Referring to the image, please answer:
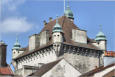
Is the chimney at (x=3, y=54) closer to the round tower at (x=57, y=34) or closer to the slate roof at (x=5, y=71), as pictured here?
the slate roof at (x=5, y=71)

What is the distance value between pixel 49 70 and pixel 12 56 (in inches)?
1194

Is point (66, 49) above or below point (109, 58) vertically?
below

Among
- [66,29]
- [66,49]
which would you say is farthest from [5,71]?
[66,29]

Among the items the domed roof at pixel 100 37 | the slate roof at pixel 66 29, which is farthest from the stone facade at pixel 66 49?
the domed roof at pixel 100 37

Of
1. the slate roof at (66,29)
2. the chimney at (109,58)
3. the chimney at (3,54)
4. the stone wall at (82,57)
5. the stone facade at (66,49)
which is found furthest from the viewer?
the slate roof at (66,29)

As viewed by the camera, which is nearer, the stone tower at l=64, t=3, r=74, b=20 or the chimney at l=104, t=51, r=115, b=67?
the chimney at l=104, t=51, r=115, b=67

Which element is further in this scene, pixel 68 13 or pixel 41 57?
pixel 68 13

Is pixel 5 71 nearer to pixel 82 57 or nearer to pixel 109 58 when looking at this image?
pixel 109 58

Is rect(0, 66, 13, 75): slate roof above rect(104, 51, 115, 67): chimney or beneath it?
beneath

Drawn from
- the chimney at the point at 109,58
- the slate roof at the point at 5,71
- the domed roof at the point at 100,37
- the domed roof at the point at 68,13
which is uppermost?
the domed roof at the point at 68,13

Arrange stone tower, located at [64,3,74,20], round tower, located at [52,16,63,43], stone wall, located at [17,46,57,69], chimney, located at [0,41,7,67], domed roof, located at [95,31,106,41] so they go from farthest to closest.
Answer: stone tower, located at [64,3,74,20]
domed roof, located at [95,31,106,41]
stone wall, located at [17,46,57,69]
round tower, located at [52,16,63,43]
chimney, located at [0,41,7,67]

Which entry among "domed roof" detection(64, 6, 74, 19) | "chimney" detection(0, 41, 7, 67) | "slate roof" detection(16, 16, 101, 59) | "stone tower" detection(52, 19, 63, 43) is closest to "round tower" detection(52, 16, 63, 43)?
"stone tower" detection(52, 19, 63, 43)

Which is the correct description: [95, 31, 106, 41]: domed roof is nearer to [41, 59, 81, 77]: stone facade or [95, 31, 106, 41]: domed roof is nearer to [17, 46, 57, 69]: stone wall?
[17, 46, 57, 69]: stone wall

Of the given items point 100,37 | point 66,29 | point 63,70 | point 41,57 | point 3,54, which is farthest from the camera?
point 100,37
